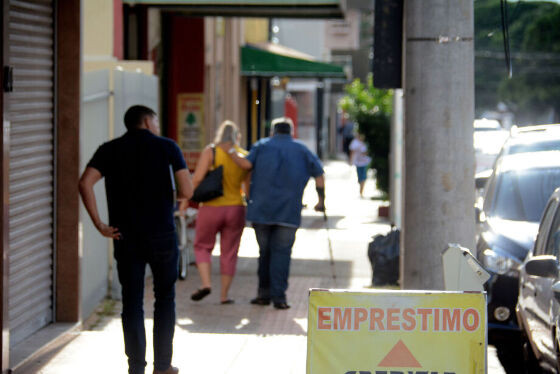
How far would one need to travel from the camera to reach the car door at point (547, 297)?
23.2 ft

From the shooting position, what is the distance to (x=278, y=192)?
10.9 meters

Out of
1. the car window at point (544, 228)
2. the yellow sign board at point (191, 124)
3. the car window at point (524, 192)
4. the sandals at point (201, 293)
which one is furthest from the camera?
the yellow sign board at point (191, 124)

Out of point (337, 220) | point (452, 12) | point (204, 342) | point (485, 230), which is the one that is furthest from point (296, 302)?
point (337, 220)

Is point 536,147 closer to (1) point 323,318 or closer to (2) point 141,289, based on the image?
(2) point 141,289

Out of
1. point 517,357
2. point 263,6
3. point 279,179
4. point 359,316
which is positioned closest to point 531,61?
point 263,6

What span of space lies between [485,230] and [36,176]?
402 centimetres

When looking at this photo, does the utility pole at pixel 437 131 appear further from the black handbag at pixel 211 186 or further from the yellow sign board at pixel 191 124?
the yellow sign board at pixel 191 124

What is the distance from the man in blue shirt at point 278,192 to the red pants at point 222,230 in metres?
0.18

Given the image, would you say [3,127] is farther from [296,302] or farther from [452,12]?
[296,302]

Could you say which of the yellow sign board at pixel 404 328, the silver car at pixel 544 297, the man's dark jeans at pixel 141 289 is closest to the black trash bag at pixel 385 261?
the silver car at pixel 544 297

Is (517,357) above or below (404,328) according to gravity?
below

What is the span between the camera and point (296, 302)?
11.6 metres

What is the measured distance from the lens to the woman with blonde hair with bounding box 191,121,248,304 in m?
11.1

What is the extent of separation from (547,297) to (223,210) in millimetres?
4419
